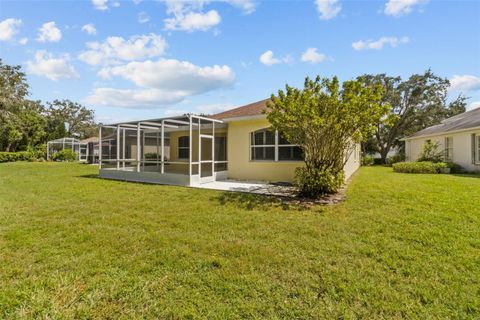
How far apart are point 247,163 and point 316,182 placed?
486cm

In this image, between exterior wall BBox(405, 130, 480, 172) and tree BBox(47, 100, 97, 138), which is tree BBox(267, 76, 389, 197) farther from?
tree BBox(47, 100, 97, 138)

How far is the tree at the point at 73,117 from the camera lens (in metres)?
41.3

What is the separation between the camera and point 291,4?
30.6ft

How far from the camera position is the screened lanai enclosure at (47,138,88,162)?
30.6 meters

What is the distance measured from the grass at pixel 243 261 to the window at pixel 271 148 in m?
4.60

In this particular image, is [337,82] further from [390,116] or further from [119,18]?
[119,18]

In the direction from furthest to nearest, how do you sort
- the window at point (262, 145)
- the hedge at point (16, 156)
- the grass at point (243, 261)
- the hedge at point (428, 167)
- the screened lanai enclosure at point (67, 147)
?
the screened lanai enclosure at point (67, 147), the hedge at point (16, 156), the hedge at point (428, 167), the window at point (262, 145), the grass at point (243, 261)

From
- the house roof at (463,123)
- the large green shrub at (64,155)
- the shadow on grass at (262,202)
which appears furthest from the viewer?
the large green shrub at (64,155)

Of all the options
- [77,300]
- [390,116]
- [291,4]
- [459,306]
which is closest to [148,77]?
[291,4]

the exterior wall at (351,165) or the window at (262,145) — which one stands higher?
the window at (262,145)

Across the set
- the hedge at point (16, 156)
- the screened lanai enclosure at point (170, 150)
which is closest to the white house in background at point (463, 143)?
the screened lanai enclosure at point (170, 150)

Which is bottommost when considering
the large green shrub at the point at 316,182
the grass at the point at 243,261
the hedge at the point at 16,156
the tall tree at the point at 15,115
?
the grass at the point at 243,261

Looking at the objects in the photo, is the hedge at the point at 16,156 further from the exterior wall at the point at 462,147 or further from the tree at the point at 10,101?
the exterior wall at the point at 462,147

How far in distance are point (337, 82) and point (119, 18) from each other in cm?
875
